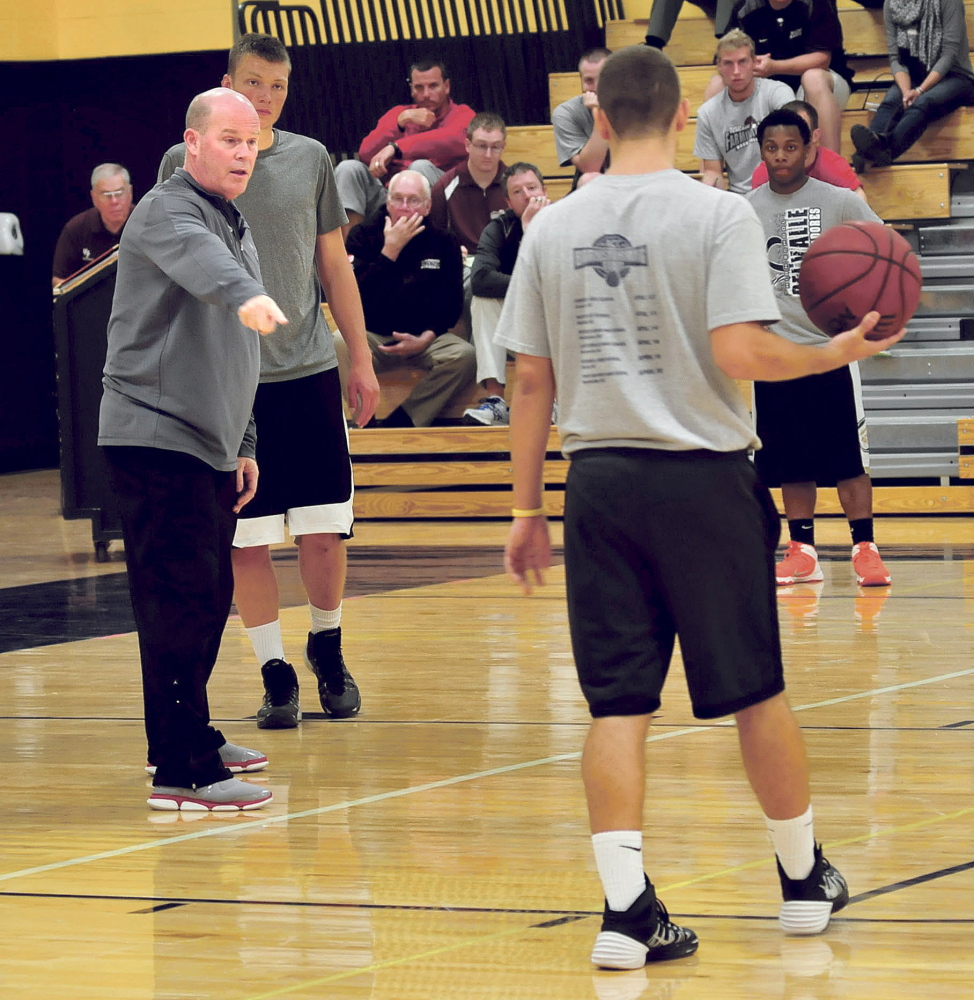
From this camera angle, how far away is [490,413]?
10.5m

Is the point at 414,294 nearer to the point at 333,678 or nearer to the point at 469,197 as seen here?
the point at 469,197

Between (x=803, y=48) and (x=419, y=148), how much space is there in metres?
2.47

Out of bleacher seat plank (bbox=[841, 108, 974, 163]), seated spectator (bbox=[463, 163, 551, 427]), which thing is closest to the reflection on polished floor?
seated spectator (bbox=[463, 163, 551, 427])

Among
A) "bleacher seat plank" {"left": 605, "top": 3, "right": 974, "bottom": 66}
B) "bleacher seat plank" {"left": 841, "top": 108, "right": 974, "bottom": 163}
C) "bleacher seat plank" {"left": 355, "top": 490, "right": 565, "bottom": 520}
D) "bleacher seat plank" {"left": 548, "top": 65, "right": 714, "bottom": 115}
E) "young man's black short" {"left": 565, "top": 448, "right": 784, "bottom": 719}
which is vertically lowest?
"bleacher seat plank" {"left": 355, "top": 490, "right": 565, "bottom": 520}

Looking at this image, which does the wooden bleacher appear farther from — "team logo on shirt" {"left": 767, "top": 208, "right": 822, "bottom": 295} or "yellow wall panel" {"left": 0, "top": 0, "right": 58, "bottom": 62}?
"yellow wall panel" {"left": 0, "top": 0, "right": 58, "bottom": 62}

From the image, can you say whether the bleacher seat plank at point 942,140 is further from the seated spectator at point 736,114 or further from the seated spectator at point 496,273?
the seated spectator at point 496,273

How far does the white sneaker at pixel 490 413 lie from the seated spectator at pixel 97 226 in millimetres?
2625

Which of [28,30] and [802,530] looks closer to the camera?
[802,530]

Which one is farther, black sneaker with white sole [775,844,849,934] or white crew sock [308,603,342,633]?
white crew sock [308,603,342,633]

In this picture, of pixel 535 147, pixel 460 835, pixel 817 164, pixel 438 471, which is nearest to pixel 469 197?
pixel 535 147

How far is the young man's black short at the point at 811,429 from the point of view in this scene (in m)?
7.13

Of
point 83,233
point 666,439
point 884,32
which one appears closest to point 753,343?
point 666,439

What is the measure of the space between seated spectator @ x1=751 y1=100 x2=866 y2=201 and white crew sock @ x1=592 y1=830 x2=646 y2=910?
4629mm

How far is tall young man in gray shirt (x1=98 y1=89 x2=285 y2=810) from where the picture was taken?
Result: 3.95 m
